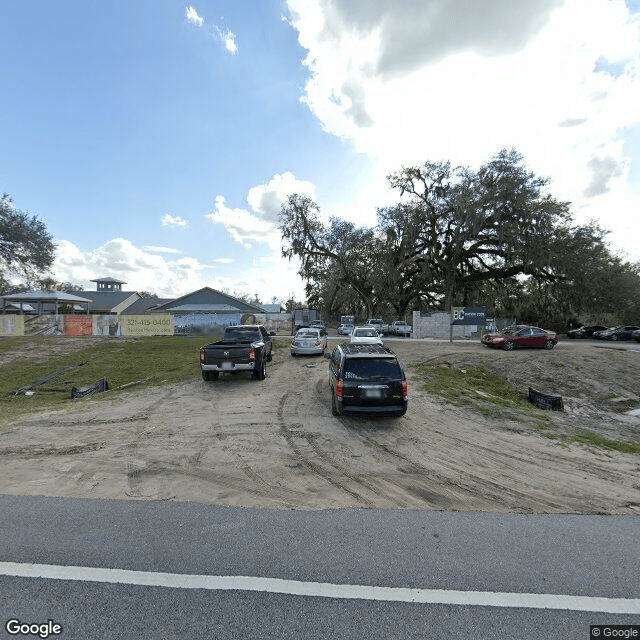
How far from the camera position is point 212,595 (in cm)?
271

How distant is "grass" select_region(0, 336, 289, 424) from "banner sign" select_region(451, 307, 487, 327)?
13.2 m

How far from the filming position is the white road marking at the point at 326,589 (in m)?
2.67

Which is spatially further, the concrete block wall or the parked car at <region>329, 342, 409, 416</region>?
the concrete block wall

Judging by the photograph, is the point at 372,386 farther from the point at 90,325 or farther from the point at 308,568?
the point at 90,325

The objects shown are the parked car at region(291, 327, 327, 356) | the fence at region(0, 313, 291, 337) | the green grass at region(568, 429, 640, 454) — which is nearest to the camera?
the green grass at region(568, 429, 640, 454)

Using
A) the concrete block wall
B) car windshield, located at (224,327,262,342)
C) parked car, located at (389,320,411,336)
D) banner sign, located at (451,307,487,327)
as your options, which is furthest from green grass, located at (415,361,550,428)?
parked car, located at (389,320,411,336)

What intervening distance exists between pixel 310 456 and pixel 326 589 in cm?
318

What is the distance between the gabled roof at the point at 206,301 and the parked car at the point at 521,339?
31378mm

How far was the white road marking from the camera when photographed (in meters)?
2.67

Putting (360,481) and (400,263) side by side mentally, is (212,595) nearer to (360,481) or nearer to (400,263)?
(360,481)

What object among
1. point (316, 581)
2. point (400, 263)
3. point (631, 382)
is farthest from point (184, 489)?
point (400, 263)

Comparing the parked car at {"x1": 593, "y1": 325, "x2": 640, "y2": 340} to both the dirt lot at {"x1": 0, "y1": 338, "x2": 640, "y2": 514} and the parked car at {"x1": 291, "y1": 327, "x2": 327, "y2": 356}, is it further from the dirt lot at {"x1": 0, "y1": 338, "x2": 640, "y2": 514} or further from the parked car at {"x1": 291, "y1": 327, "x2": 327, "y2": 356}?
the parked car at {"x1": 291, "y1": 327, "x2": 327, "y2": 356}

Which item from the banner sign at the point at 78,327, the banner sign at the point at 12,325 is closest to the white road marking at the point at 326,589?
the banner sign at the point at 78,327


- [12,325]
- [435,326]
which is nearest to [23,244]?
[12,325]
